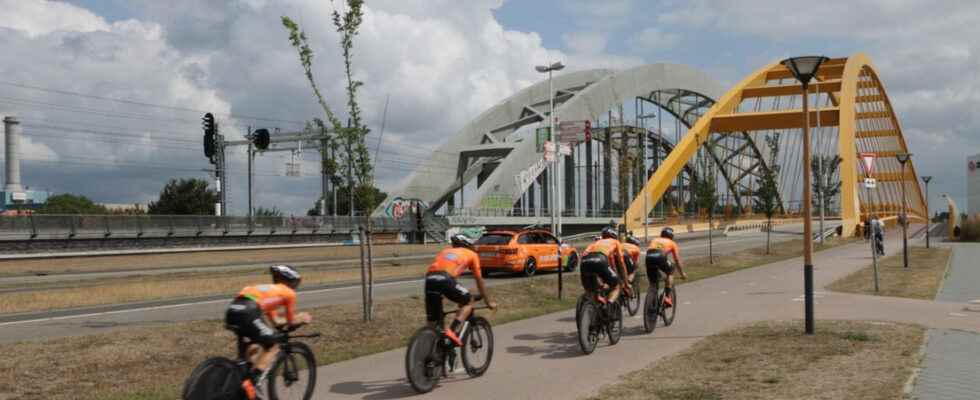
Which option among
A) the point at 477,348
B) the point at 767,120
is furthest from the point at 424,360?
the point at 767,120

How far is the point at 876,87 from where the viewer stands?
249 feet

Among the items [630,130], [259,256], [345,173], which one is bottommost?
[259,256]

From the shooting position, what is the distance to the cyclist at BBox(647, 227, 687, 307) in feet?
40.6

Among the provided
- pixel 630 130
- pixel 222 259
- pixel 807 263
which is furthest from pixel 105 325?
pixel 630 130

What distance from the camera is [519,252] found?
2516 centimetres

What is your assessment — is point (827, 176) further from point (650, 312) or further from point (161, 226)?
point (650, 312)

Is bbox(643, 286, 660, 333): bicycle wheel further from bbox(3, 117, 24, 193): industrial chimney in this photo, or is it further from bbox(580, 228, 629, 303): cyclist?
bbox(3, 117, 24, 193): industrial chimney

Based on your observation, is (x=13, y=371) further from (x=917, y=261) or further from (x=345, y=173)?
(x=917, y=261)

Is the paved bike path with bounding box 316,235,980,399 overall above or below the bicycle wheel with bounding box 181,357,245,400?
below

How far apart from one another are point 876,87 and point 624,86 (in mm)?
23057

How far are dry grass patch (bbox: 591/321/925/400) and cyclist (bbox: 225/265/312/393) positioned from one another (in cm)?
285

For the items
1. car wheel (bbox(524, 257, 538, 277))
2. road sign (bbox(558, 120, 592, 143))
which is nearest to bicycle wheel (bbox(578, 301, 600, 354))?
road sign (bbox(558, 120, 592, 143))

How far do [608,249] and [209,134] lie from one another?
28083 millimetres

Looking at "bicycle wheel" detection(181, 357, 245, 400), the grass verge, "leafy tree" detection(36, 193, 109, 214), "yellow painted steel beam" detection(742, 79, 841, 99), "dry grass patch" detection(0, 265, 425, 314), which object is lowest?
"dry grass patch" detection(0, 265, 425, 314)
